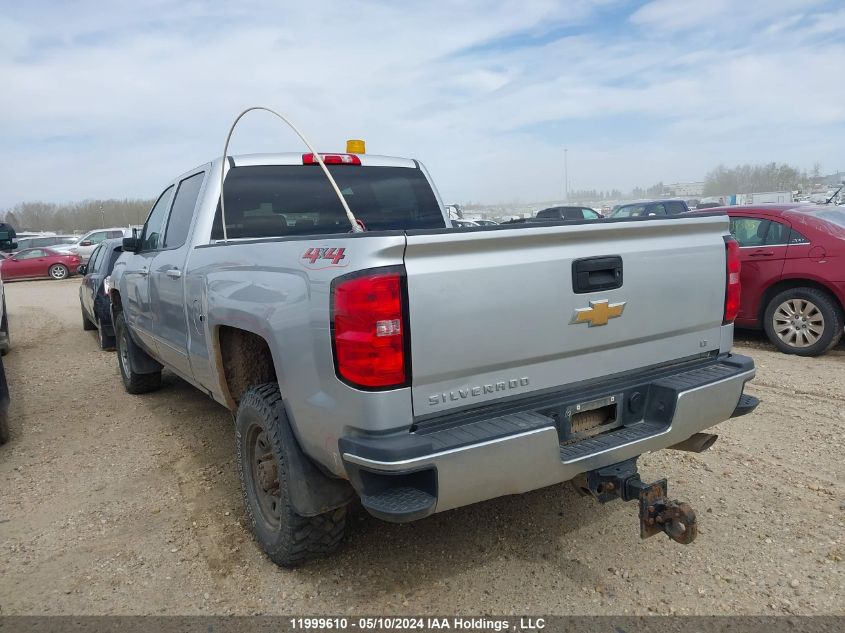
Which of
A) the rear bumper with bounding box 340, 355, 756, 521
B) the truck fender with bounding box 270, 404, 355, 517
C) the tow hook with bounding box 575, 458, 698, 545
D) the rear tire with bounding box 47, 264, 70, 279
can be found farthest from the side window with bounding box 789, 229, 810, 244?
the rear tire with bounding box 47, 264, 70, 279

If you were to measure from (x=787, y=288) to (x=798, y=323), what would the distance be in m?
0.42

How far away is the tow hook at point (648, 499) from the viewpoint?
7.85 feet

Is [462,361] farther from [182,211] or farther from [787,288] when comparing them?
[787,288]

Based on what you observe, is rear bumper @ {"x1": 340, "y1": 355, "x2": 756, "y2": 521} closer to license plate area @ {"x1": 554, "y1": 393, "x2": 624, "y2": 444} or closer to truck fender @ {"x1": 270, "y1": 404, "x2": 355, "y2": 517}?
license plate area @ {"x1": 554, "y1": 393, "x2": 624, "y2": 444}

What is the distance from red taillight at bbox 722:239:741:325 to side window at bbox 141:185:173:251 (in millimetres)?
3878

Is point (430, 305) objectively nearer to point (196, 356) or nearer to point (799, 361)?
point (196, 356)

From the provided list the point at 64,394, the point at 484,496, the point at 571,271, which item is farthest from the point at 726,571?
the point at 64,394

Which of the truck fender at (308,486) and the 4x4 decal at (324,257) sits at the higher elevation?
the 4x4 decal at (324,257)

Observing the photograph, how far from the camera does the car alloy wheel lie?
21.0 feet

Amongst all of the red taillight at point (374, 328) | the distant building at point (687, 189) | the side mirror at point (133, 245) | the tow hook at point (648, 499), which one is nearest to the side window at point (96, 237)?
the side mirror at point (133, 245)

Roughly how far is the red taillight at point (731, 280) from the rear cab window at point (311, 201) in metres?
2.08

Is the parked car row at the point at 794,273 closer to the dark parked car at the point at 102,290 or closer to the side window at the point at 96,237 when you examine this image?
the dark parked car at the point at 102,290

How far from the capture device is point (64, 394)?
6367 mm

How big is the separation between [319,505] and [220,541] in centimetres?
94
